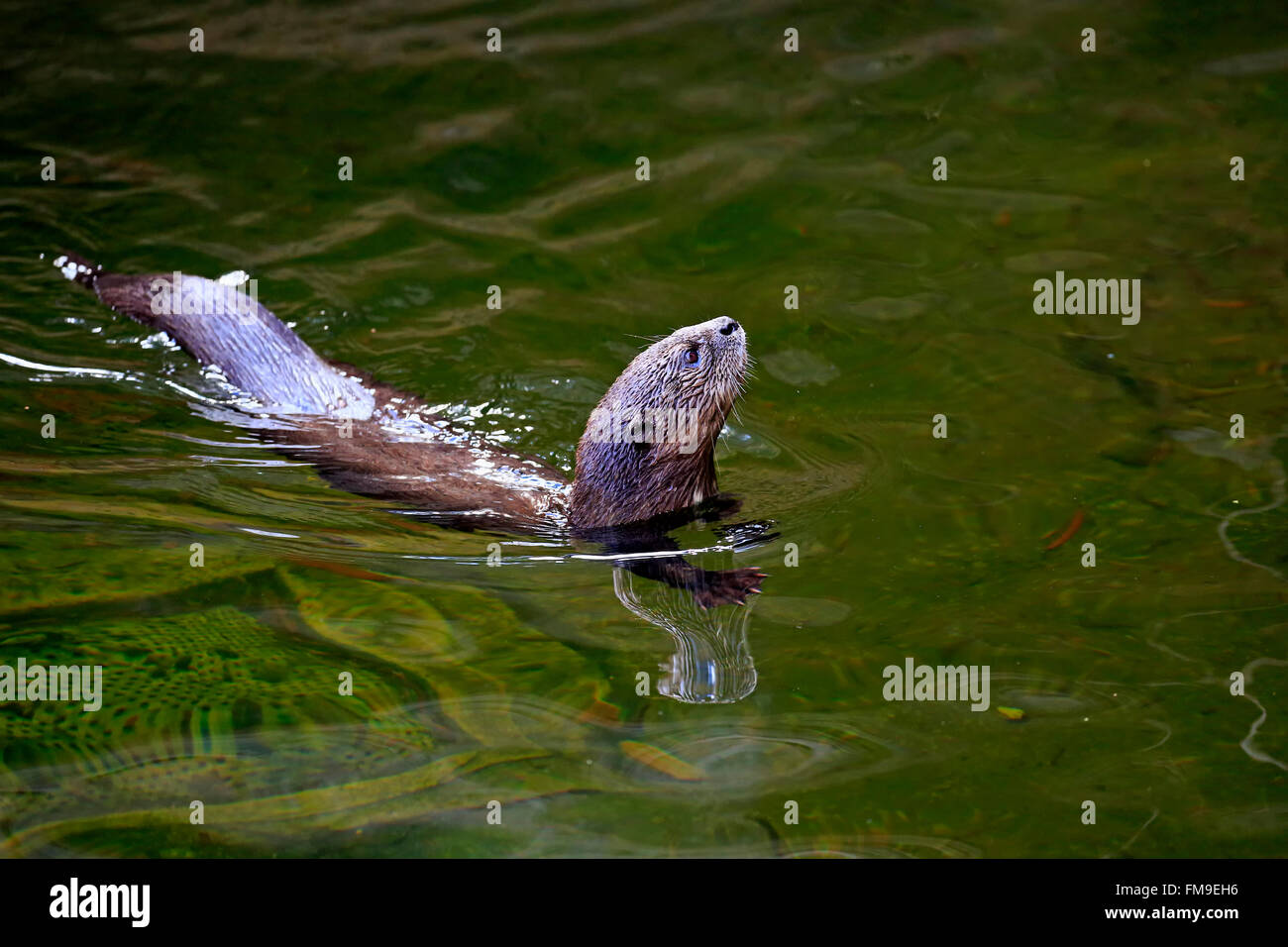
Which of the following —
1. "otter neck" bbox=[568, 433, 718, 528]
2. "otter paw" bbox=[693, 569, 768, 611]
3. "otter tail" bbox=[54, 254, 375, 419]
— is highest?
"otter tail" bbox=[54, 254, 375, 419]

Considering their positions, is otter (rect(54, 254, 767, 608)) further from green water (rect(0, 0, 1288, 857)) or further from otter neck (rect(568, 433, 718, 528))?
green water (rect(0, 0, 1288, 857))

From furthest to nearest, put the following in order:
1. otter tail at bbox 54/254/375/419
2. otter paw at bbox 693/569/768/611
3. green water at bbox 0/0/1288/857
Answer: otter tail at bbox 54/254/375/419 < otter paw at bbox 693/569/768/611 < green water at bbox 0/0/1288/857

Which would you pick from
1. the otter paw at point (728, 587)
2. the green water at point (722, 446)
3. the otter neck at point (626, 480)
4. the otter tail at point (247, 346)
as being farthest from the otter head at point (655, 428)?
the otter tail at point (247, 346)

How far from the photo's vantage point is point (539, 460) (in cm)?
548

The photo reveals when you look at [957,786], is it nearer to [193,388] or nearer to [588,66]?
[193,388]

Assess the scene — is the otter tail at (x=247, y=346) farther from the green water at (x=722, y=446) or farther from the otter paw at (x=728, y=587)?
the otter paw at (x=728, y=587)

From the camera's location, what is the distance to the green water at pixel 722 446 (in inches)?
128

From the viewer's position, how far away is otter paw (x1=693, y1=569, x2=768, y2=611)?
160 inches

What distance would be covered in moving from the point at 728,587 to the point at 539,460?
157cm

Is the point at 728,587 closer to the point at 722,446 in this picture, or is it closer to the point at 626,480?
the point at 626,480

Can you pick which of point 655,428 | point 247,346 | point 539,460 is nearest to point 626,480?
point 655,428

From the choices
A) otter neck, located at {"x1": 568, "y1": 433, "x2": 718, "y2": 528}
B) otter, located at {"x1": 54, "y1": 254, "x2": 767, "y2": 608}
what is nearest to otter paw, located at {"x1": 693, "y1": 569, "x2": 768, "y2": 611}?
otter, located at {"x1": 54, "y1": 254, "x2": 767, "y2": 608}

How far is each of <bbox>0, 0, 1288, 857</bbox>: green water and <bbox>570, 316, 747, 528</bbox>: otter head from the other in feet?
0.76

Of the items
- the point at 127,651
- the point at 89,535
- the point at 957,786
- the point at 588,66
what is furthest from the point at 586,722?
the point at 588,66
